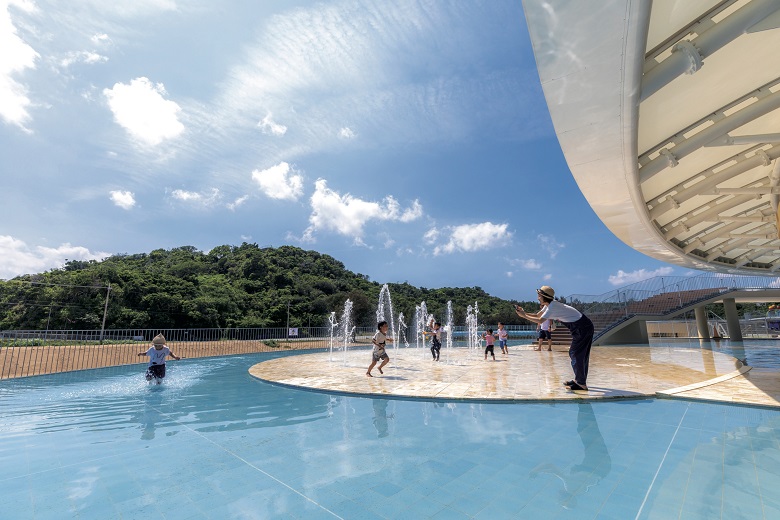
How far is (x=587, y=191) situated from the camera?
731cm

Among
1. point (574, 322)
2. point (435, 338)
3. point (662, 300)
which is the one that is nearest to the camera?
point (574, 322)

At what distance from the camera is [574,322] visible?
21.5ft

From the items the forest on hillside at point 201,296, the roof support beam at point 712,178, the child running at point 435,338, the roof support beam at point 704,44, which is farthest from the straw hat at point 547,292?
the forest on hillside at point 201,296

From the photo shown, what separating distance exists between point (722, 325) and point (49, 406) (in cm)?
3965

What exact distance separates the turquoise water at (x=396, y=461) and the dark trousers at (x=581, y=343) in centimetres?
81

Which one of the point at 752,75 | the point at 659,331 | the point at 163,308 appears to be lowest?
the point at 659,331

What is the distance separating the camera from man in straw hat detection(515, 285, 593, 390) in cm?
632

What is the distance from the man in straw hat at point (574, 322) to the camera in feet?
20.7

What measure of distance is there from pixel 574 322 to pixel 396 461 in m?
4.57

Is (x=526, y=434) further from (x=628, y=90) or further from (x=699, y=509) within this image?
(x=628, y=90)

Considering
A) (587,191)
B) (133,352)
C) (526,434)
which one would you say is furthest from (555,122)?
(133,352)

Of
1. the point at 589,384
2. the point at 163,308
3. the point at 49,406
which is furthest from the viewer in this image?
the point at 163,308

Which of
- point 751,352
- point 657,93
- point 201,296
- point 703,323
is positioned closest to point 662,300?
point 703,323

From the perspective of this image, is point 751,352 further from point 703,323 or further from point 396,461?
point 396,461
